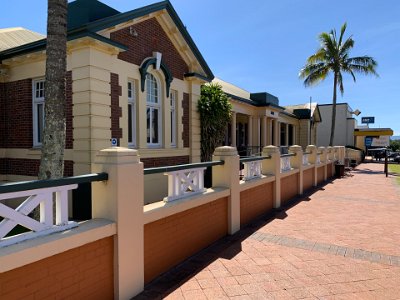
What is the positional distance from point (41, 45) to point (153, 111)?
3401 millimetres

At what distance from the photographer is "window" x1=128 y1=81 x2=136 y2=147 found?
8742 mm

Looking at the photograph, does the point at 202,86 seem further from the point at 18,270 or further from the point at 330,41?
the point at 330,41

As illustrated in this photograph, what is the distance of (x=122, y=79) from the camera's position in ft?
→ 26.7

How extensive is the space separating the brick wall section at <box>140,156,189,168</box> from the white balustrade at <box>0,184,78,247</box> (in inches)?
233

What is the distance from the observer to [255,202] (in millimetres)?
7281

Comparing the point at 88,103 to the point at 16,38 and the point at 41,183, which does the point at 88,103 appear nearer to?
the point at 41,183

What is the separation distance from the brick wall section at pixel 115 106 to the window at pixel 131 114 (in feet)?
2.16

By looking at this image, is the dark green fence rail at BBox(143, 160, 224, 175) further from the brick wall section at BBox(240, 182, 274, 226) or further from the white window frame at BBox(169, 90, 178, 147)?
the white window frame at BBox(169, 90, 178, 147)

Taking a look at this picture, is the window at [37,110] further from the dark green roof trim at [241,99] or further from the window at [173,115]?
the dark green roof trim at [241,99]

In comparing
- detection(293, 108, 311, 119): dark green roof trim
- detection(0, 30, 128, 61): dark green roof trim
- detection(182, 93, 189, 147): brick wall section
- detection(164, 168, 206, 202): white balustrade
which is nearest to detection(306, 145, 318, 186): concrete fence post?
detection(182, 93, 189, 147): brick wall section

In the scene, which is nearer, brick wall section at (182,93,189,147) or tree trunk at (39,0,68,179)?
tree trunk at (39,0,68,179)

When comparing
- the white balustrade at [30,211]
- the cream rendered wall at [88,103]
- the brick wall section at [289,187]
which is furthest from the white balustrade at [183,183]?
the brick wall section at [289,187]

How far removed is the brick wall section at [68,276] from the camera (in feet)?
8.42

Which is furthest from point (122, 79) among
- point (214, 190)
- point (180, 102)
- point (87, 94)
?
point (214, 190)
